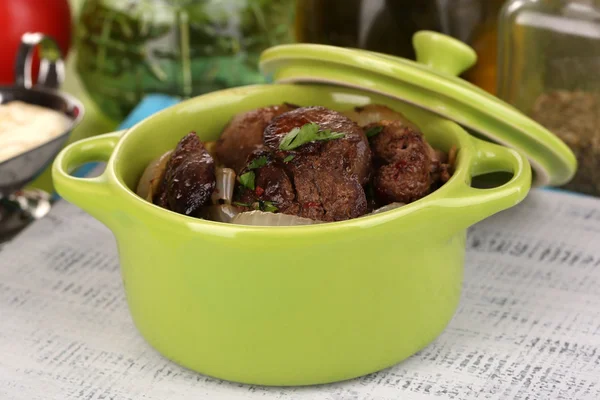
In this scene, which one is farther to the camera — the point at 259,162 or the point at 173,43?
the point at 173,43

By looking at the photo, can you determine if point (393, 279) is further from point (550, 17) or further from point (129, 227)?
point (550, 17)

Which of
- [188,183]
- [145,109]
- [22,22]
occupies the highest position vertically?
[188,183]

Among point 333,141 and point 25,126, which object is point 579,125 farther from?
point 25,126

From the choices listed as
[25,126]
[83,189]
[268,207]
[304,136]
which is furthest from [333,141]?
[25,126]

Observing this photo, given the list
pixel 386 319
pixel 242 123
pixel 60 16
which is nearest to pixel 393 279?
pixel 386 319

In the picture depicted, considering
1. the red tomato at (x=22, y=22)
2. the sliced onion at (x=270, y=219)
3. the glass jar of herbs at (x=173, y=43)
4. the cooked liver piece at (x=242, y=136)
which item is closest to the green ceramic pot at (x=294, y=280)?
the sliced onion at (x=270, y=219)

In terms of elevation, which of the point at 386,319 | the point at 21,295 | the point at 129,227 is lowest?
the point at 21,295
